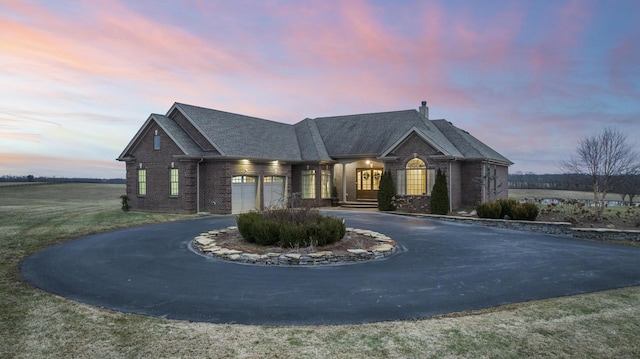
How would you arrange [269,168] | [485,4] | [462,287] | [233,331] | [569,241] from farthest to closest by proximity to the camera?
[269,168], [485,4], [569,241], [462,287], [233,331]

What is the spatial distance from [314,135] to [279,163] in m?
5.44

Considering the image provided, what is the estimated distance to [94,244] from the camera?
520 inches

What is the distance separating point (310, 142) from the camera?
2952 cm

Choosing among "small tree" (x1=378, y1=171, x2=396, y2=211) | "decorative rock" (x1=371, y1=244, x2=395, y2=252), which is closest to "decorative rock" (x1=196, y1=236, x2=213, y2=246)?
"decorative rock" (x1=371, y1=244, x2=395, y2=252)

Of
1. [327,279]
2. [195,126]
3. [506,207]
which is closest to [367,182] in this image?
[506,207]

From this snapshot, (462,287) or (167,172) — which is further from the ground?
(167,172)

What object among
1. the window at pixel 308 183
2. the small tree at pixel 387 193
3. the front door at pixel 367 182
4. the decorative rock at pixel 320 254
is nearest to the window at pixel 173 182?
the window at pixel 308 183

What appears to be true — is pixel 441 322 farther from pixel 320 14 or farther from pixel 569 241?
pixel 320 14

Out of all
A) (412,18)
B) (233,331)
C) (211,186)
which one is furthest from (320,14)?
Result: (233,331)

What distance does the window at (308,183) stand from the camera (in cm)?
2777

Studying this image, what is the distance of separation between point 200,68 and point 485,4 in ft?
54.5

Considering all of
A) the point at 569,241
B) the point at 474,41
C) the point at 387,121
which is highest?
the point at 474,41

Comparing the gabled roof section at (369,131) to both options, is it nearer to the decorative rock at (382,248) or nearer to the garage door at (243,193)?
the garage door at (243,193)

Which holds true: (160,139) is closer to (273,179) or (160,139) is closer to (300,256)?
(273,179)
